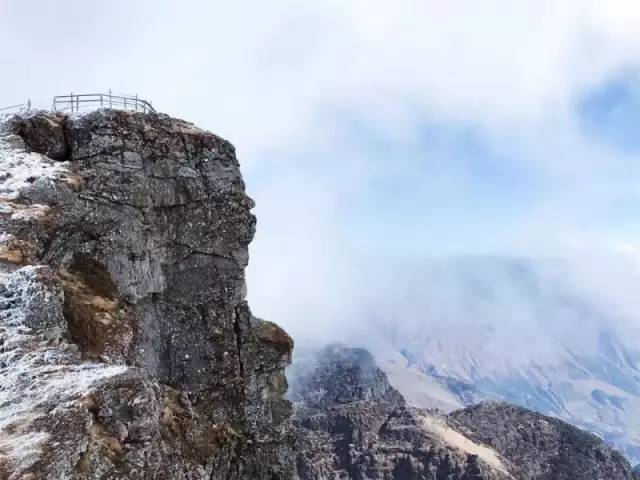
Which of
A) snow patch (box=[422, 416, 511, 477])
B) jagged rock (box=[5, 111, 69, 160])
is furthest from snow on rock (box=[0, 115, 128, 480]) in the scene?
snow patch (box=[422, 416, 511, 477])

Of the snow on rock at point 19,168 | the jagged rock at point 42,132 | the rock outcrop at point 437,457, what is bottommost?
the rock outcrop at point 437,457

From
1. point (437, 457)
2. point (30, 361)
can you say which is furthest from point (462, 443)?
point (30, 361)

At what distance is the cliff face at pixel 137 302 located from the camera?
23.4 m

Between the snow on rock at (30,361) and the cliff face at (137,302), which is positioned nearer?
the snow on rock at (30,361)

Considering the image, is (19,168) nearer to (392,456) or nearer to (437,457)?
(437,457)

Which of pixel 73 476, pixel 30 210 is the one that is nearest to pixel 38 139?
pixel 30 210

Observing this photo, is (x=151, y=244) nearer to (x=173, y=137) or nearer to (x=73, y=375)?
(x=173, y=137)

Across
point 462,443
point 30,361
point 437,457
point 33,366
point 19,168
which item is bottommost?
point 437,457

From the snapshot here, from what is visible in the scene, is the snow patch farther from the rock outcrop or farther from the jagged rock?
the jagged rock

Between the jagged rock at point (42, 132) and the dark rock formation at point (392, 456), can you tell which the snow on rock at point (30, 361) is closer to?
the jagged rock at point (42, 132)

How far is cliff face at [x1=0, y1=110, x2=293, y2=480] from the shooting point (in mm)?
23359

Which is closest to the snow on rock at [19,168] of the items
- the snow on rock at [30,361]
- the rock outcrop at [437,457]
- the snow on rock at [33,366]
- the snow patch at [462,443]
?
the snow on rock at [30,361]

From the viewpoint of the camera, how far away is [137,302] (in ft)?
133

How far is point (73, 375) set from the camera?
23.4 meters
